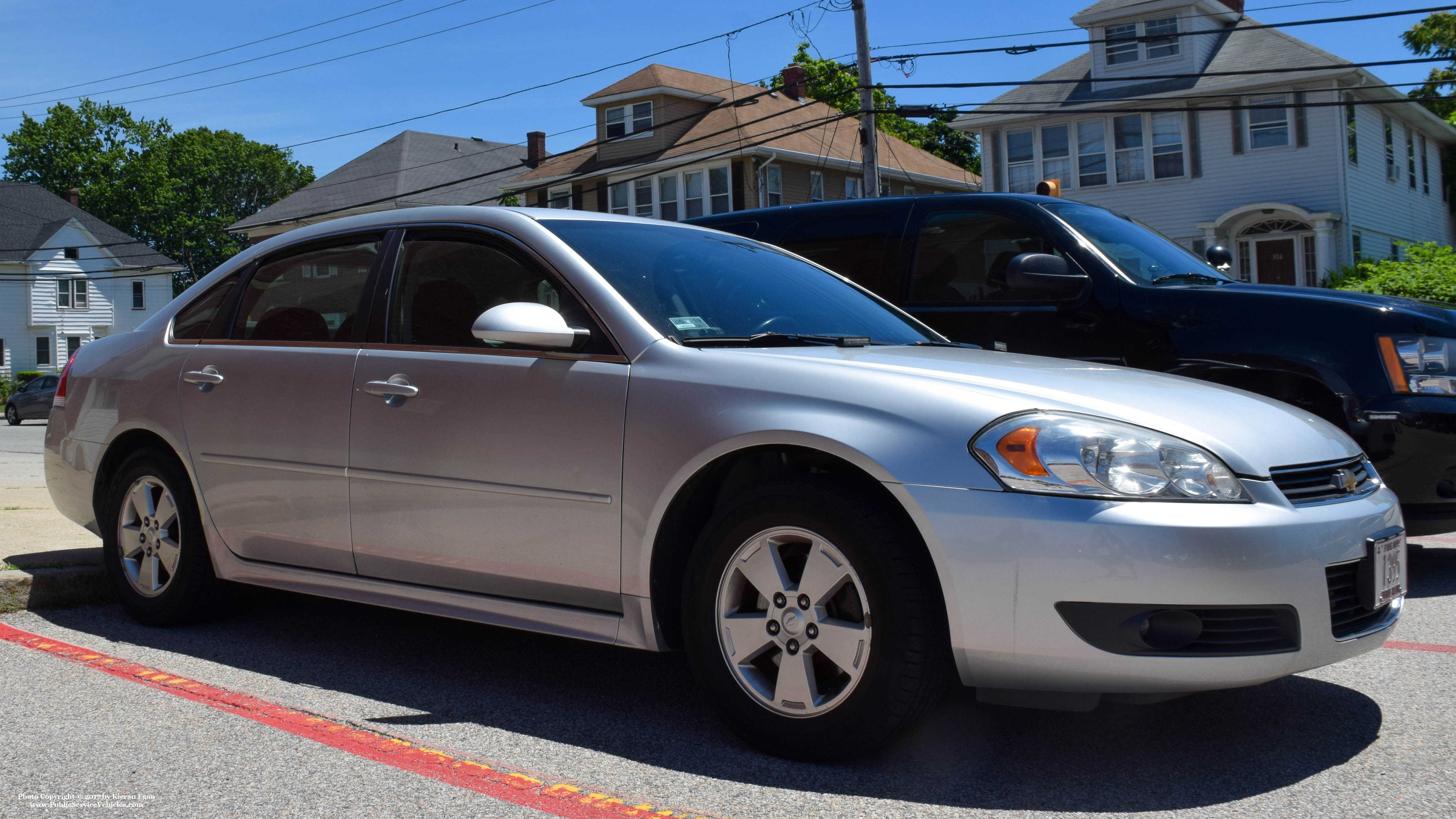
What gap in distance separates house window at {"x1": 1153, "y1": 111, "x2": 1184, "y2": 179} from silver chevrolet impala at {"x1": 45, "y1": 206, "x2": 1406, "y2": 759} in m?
25.7

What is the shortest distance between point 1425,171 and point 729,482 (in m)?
36.3

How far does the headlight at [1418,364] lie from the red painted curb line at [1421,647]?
1.28 metres

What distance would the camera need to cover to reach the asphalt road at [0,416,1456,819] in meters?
3.01

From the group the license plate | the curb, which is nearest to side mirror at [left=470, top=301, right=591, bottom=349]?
the license plate

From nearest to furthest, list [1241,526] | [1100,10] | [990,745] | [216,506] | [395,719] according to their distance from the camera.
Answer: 1. [1241,526]
2. [990,745]
3. [395,719]
4. [216,506]
5. [1100,10]

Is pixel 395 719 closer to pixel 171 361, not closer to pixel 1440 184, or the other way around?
pixel 171 361

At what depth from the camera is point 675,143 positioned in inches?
1430

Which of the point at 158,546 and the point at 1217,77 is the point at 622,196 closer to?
the point at 1217,77

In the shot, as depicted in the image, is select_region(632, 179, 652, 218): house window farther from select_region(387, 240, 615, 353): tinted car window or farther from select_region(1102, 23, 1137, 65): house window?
select_region(387, 240, 615, 353): tinted car window

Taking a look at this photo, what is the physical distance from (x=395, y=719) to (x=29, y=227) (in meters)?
66.1

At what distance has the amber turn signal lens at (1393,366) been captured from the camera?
534cm

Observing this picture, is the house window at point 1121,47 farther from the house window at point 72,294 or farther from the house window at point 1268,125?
the house window at point 72,294

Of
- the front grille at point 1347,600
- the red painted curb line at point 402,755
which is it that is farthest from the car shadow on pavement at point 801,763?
the front grille at point 1347,600

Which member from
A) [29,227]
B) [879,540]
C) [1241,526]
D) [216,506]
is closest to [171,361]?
[216,506]
